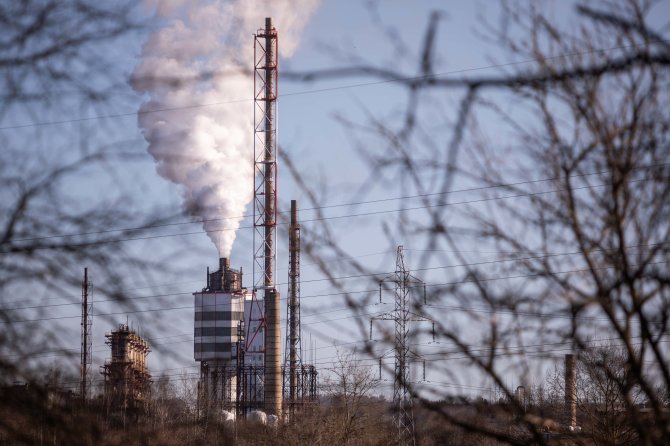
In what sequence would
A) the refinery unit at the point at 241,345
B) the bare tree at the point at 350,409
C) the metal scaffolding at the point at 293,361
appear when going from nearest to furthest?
the refinery unit at the point at 241,345, the bare tree at the point at 350,409, the metal scaffolding at the point at 293,361

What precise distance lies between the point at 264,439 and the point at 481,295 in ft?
56.7

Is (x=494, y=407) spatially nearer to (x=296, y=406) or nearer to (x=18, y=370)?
(x=18, y=370)

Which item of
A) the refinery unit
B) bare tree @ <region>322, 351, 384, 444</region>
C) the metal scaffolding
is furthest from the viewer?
the metal scaffolding

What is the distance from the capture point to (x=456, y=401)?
262 centimetres

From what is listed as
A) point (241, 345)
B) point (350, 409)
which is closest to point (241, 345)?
point (241, 345)

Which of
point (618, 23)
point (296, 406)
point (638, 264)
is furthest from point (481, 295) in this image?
point (296, 406)

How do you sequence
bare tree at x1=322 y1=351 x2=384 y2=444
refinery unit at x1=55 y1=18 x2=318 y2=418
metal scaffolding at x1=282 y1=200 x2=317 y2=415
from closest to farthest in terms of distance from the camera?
refinery unit at x1=55 y1=18 x2=318 y2=418
bare tree at x1=322 y1=351 x2=384 y2=444
metal scaffolding at x1=282 y1=200 x2=317 y2=415

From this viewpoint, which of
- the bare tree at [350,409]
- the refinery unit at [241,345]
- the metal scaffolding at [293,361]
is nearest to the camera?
the refinery unit at [241,345]

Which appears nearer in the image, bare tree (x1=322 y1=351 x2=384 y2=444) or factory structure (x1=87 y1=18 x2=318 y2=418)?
factory structure (x1=87 y1=18 x2=318 y2=418)

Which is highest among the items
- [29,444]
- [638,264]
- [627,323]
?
[638,264]

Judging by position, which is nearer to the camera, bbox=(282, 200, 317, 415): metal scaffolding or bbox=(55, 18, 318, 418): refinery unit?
bbox=(55, 18, 318, 418): refinery unit

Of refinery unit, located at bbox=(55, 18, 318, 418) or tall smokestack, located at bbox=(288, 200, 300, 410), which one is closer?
refinery unit, located at bbox=(55, 18, 318, 418)

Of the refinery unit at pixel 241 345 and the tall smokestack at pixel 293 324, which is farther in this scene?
the tall smokestack at pixel 293 324

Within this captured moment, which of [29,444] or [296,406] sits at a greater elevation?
[296,406]
